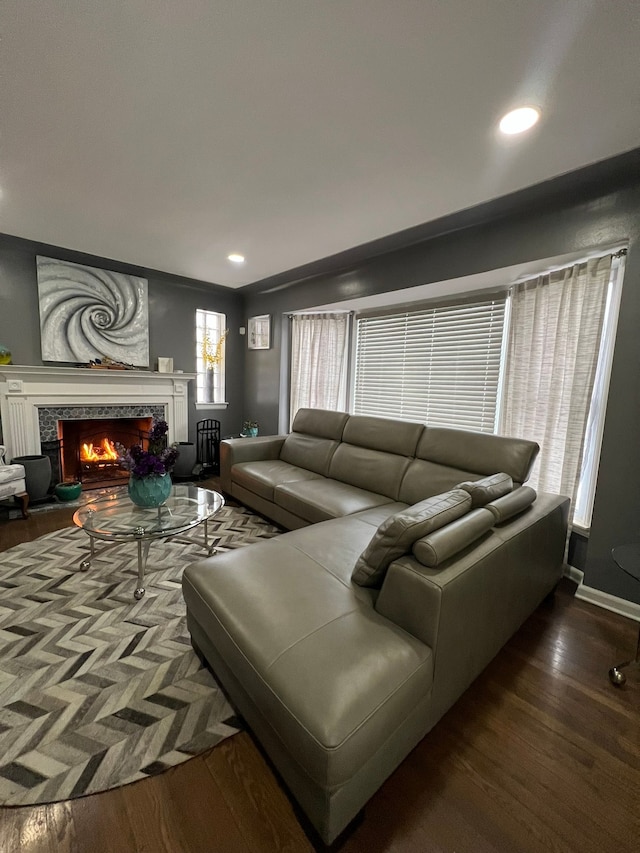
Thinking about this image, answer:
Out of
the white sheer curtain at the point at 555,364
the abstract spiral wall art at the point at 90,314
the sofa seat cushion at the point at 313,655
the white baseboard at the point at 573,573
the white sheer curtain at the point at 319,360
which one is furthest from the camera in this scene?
the white sheer curtain at the point at 319,360

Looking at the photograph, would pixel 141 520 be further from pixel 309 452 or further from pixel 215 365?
pixel 215 365

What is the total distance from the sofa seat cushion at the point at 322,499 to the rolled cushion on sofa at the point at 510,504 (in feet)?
3.20

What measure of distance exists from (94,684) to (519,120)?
9.87 feet

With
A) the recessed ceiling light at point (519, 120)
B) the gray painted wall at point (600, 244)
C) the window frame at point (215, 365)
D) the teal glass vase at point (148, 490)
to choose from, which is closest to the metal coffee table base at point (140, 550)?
the teal glass vase at point (148, 490)

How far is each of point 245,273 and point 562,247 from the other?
2946mm

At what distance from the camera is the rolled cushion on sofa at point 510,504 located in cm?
149

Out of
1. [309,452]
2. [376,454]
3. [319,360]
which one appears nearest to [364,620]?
[376,454]

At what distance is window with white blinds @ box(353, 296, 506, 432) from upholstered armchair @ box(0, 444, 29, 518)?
3241 mm

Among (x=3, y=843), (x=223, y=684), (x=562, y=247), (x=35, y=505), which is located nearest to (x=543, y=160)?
(x=562, y=247)

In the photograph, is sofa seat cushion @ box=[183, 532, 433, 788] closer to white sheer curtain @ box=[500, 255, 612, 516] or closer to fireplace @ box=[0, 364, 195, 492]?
white sheer curtain @ box=[500, 255, 612, 516]

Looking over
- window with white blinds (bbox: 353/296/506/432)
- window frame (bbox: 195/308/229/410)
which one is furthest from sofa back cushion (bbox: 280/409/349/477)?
window frame (bbox: 195/308/229/410)

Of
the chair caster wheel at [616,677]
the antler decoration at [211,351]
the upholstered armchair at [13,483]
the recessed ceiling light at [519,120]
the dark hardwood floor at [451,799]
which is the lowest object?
the dark hardwood floor at [451,799]

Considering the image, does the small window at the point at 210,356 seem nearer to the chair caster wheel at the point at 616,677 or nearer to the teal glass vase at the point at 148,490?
the teal glass vase at the point at 148,490

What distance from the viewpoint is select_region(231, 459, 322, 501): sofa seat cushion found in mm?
2945
